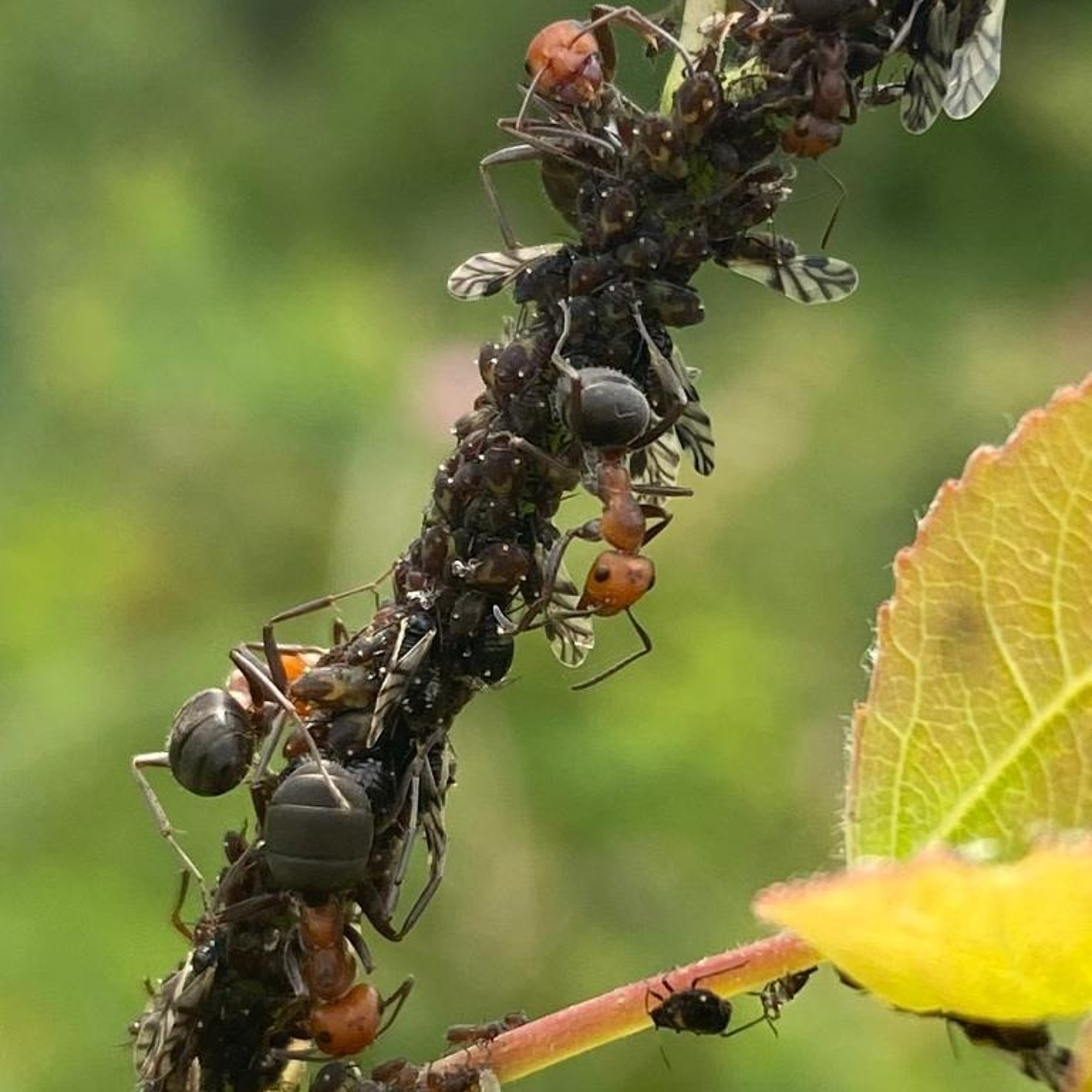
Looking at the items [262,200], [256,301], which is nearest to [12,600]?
[256,301]

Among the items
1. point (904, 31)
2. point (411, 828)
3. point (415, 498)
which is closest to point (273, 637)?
point (411, 828)

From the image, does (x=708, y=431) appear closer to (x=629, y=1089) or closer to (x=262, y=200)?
(x=629, y=1089)

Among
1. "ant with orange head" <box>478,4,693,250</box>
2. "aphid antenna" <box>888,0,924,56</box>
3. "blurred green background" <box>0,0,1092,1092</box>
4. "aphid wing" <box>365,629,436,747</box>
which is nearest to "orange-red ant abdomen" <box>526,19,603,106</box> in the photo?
"ant with orange head" <box>478,4,693,250</box>

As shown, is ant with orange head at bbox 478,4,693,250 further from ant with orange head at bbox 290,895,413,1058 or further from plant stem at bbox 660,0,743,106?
ant with orange head at bbox 290,895,413,1058

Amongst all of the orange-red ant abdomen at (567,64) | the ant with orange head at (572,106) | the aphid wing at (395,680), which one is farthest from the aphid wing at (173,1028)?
the orange-red ant abdomen at (567,64)

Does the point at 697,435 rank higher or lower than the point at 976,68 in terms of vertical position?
lower

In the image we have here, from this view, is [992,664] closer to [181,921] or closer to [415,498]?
[181,921]
